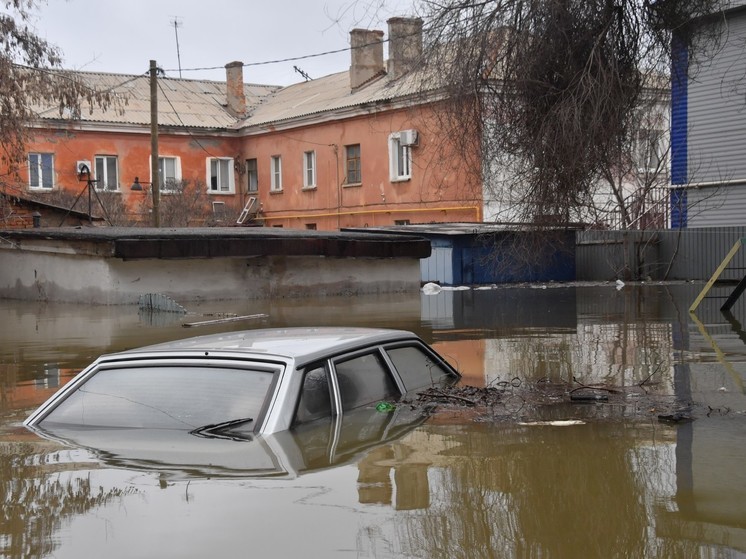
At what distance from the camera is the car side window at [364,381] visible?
6984mm

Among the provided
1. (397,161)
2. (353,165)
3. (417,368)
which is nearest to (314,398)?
(417,368)

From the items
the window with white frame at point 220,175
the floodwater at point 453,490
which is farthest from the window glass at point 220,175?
the floodwater at point 453,490

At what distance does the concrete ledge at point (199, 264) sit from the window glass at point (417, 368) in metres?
16.3

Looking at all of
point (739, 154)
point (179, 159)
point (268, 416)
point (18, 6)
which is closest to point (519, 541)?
point (268, 416)

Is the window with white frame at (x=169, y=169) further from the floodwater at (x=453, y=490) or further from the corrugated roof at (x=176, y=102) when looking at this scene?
the floodwater at (x=453, y=490)

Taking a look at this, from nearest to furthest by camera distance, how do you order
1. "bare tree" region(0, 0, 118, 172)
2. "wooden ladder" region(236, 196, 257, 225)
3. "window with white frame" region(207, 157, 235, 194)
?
1. "bare tree" region(0, 0, 118, 172)
2. "wooden ladder" region(236, 196, 257, 225)
3. "window with white frame" region(207, 157, 235, 194)

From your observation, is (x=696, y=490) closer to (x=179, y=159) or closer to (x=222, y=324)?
(x=222, y=324)

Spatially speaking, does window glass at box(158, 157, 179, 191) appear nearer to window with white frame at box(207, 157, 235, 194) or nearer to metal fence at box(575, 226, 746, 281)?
window with white frame at box(207, 157, 235, 194)

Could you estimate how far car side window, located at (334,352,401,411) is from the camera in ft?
22.9

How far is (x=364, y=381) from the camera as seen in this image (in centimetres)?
729

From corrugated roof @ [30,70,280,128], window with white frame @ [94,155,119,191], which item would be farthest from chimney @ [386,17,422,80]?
window with white frame @ [94,155,119,191]

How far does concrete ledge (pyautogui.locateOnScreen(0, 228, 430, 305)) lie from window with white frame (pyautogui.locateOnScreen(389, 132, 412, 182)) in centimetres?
1184

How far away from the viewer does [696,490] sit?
234 inches

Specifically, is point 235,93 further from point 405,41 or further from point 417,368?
point 417,368
